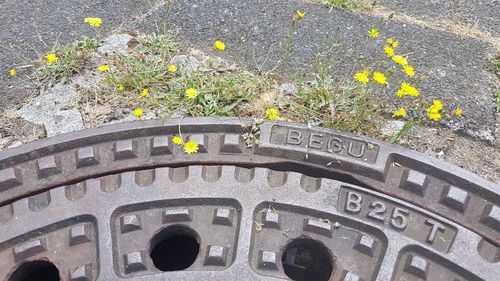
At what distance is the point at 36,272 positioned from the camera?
49.4 inches

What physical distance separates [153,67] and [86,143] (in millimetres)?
400

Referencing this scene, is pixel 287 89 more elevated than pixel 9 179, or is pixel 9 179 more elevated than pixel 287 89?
pixel 287 89

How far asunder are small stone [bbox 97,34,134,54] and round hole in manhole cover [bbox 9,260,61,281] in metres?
0.73

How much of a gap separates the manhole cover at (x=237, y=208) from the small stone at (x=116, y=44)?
1.44 ft

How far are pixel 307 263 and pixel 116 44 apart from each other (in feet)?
3.13

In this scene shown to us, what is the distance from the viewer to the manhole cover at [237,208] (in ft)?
3.73

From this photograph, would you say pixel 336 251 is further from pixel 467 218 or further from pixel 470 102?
pixel 470 102

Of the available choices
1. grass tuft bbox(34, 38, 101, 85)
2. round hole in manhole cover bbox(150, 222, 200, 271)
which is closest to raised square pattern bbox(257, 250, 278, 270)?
round hole in manhole cover bbox(150, 222, 200, 271)

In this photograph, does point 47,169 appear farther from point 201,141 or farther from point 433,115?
point 433,115

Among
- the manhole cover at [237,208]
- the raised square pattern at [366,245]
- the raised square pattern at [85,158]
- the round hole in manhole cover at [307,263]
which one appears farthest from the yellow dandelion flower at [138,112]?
the raised square pattern at [366,245]

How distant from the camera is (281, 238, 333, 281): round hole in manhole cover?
128 centimetres

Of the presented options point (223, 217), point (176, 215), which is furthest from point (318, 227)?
point (176, 215)

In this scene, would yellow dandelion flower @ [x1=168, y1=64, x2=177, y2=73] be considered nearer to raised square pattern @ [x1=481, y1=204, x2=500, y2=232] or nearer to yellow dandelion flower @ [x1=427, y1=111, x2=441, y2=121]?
yellow dandelion flower @ [x1=427, y1=111, x2=441, y2=121]

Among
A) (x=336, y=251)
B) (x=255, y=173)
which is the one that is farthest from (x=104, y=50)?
(x=336, y=251)
